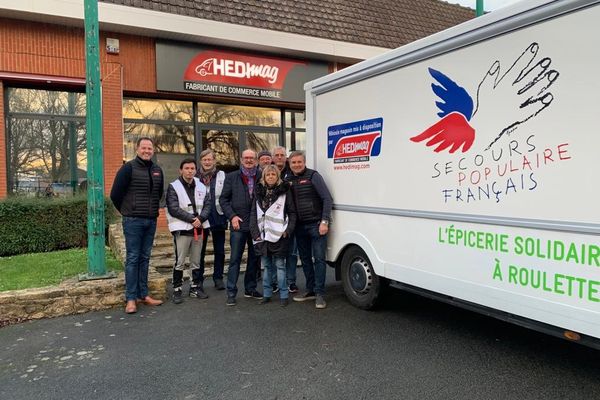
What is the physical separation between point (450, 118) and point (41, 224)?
22.6 feet

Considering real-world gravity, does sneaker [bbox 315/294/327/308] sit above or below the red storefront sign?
below

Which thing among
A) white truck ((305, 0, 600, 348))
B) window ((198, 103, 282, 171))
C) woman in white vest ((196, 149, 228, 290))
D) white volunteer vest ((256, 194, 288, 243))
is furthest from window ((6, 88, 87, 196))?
white truck ((305, 0, 600, 348))

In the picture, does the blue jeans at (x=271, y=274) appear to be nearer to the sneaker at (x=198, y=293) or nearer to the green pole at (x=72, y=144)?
the sneaker at (x=198, y=293)

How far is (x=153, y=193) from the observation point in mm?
5230

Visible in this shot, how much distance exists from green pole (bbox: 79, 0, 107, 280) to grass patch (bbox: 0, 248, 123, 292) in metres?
0.53

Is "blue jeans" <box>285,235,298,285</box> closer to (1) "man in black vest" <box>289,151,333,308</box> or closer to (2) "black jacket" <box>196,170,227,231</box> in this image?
(1) "man in black vest" <box>289,151,333,308</box>

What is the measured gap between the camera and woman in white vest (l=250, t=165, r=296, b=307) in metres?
5.23

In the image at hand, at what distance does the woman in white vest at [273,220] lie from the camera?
206 inches

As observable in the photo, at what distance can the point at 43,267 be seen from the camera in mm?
6344

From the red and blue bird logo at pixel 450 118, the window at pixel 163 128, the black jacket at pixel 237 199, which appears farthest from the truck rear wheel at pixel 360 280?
the window at pixel 163 128

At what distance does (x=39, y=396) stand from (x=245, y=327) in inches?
73.3

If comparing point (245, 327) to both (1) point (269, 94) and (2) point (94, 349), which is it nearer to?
(2) point (94, 349)

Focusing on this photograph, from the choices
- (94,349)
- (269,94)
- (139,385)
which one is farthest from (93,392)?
(269,94)

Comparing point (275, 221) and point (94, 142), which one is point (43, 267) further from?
point (275, 221)
